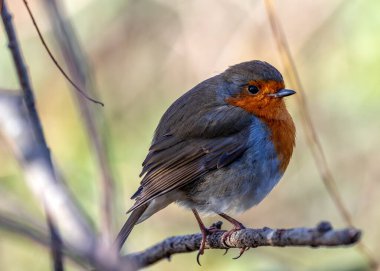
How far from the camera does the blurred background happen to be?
573 cm

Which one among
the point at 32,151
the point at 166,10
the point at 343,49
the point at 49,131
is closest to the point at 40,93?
the point at 49,131

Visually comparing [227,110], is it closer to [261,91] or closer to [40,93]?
[261,91]

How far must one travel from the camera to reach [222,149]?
3947 mm

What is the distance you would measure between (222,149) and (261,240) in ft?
4.76

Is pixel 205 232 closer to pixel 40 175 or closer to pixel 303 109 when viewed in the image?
pixel 303 109

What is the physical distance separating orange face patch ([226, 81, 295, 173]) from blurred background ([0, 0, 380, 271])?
64.2 inches

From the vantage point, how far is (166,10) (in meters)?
6.28

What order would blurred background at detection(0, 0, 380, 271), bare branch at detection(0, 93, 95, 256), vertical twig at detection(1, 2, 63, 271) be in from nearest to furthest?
bare branch at detection(0, 93, 95, 256) → vertical twig at detection(1, 2, 63, 271) → blurred background at detection(0, 0, 380, 271)

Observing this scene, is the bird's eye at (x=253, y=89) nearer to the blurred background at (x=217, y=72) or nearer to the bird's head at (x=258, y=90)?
the bird's head at (x=258, y=90)

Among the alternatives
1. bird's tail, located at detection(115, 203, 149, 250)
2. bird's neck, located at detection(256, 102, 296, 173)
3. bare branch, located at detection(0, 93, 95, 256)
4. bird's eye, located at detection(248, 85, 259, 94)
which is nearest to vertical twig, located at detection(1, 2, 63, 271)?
bare branch, located at detection(0, 93, 95, 256)

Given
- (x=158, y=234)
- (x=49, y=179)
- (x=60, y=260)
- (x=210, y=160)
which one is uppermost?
(x=158, y=234)

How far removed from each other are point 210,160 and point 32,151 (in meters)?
0.99

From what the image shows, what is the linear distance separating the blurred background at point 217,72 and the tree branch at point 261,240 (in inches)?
79.2

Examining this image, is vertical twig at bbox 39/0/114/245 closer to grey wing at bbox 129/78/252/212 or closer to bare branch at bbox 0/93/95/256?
bare branch at bbox 0/93/95/256
